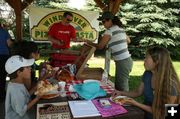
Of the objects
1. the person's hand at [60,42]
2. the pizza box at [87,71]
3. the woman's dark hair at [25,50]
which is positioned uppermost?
the person's hand at [60,42]

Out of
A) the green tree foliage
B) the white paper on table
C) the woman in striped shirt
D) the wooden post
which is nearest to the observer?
the white paper on table

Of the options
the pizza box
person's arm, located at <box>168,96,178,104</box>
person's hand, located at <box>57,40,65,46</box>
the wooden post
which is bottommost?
person's arm, located at <box>168,96,178,104</box>

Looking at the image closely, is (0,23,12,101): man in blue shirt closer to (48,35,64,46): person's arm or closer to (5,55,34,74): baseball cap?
(48,35,64,46): person's arm

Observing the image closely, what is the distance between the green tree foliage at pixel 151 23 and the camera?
1252 cm

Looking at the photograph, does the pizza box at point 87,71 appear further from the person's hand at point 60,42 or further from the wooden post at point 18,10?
the wooden post at point 18,10

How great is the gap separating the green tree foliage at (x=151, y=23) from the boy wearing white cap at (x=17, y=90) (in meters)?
10.7

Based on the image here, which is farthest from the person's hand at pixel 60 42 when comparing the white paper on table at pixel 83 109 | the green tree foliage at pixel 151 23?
the green tree foliage at pixel 151 23

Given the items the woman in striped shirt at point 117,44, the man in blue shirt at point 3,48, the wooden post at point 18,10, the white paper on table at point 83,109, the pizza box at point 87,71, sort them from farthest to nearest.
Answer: the wooden post at point 18,10
the man in blue shirt at point 3,48
the woman in striped shirt at point 117,44
the pizza box at point 87,71
the white paper on table at point 83,109

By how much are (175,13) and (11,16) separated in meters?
7.75

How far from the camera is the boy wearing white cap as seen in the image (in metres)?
2.15

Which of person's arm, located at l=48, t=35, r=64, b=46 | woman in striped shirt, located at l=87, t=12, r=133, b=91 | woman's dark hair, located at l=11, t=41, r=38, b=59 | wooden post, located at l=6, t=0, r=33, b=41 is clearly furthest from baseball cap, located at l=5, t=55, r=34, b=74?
wooden post, located at l=6, t=0, r=33, b=41

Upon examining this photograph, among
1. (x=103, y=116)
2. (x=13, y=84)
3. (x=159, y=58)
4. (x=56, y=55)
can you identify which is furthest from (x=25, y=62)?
(x=56, y=55)

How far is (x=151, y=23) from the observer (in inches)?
494

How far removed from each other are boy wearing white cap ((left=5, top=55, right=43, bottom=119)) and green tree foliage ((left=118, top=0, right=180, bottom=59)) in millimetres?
10674
